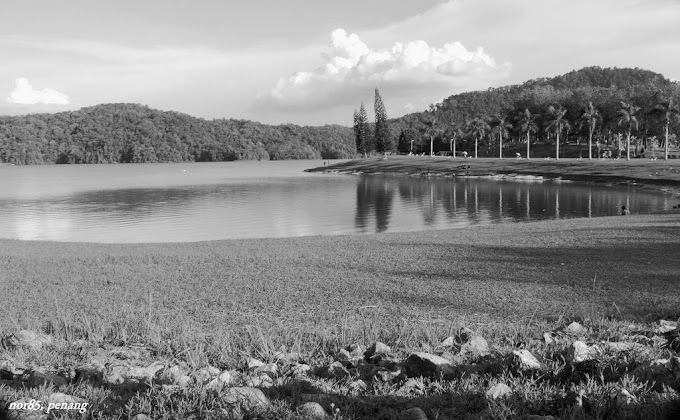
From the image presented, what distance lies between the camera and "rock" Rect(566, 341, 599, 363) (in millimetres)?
6911

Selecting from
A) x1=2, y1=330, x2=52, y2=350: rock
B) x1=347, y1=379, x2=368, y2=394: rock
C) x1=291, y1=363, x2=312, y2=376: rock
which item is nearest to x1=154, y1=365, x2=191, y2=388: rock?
x1=291, y1=363, x2=312, y2=376: rock

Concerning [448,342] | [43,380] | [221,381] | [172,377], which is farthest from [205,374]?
[448,342]

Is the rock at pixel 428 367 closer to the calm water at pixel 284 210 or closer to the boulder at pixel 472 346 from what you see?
the boulder at pixel 472 346

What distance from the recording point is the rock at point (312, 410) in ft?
17.5

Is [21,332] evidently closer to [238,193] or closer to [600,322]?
[600,322]

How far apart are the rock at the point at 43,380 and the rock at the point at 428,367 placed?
13.2 feet

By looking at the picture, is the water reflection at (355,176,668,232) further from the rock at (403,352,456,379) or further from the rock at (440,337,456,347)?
the rock at (403,352,456,379)

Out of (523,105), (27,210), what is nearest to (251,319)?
(27,210)

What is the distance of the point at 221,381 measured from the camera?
249 inches

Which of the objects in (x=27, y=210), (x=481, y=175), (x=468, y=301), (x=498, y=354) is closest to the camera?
(x=498, y=354)

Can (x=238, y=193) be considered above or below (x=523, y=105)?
below

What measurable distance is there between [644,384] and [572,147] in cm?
14702

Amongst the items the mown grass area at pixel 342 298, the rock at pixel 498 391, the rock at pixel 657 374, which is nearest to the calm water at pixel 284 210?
the mown grass area at pixel 342 298

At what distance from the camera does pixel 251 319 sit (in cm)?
1035
